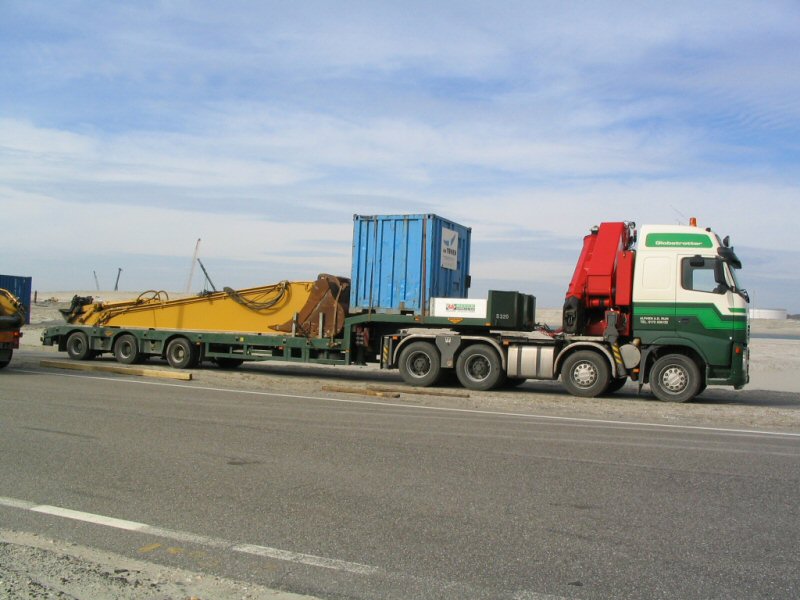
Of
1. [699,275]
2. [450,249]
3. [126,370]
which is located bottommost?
[126,370]

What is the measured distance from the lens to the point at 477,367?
17469 mm

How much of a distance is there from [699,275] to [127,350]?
48.6 feet

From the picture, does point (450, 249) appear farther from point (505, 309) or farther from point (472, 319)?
point (505, 309)

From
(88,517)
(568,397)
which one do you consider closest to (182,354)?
(568,397)

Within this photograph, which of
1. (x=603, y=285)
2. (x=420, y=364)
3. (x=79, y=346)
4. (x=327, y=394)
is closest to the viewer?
(x=327, y=394)

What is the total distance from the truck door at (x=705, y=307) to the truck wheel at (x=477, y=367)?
154 inches

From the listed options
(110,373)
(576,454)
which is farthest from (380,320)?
(576,454)

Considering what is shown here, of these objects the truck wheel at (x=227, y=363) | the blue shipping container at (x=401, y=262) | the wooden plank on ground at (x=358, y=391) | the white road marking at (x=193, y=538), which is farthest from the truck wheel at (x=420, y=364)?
the white road marking at (x=193, y=538)

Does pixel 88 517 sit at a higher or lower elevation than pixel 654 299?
lower

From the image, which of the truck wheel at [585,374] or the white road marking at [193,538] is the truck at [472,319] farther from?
the white road marking at [193,538]

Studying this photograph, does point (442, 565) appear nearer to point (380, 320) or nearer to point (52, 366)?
point (380, 320)

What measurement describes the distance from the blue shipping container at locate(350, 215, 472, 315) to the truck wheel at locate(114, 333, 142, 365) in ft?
22.4

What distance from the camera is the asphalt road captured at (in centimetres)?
490

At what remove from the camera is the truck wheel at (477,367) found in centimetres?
1725
